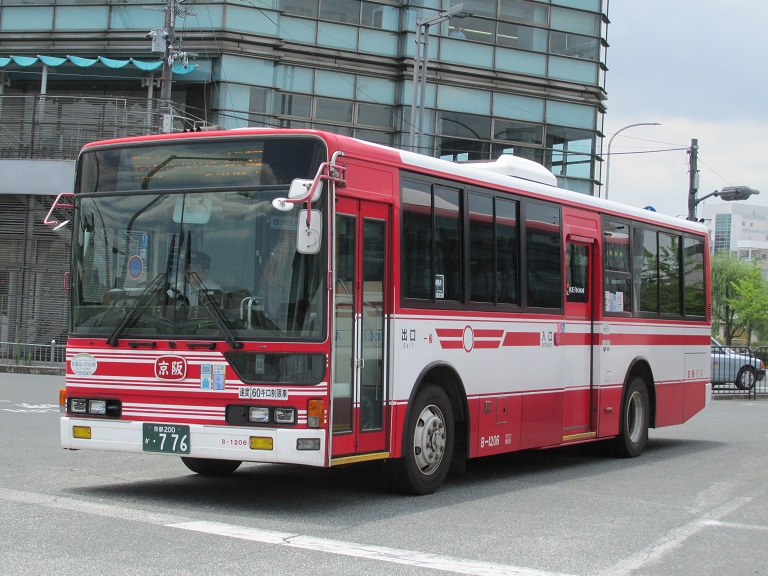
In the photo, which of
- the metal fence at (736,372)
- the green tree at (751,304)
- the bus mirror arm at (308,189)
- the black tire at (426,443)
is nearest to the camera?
the bus mirror arm at (308,189)

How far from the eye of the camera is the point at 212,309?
30.3 ft

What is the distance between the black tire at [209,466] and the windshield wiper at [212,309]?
2.59 meters

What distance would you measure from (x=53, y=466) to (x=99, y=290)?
2.69m

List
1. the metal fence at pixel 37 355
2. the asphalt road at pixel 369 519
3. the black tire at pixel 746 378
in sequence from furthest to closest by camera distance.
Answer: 1. the black tire at pixel 746 378
2. the metal fence at pixel 37 355
3. the asphalt road at pixel 369 519

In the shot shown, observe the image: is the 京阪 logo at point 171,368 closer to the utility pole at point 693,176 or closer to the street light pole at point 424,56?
the street light pole at point 424,56

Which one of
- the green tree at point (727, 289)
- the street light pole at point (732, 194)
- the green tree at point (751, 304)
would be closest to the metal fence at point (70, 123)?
the street light pole at point (732, 194)

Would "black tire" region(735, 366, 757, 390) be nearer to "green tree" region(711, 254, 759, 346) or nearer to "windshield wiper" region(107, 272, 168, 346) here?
"windshield wiper" region(107, 272, 168, 346)

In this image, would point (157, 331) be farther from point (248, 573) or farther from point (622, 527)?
point (622, 527)

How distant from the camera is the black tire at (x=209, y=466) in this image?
1133cm

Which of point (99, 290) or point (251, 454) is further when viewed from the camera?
point (99, 290)

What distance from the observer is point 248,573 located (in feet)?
21.9

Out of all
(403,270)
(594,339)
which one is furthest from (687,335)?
(403,270)

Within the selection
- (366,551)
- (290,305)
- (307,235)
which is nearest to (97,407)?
(290,305)

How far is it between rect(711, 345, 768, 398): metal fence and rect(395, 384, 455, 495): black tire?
2368 centimetres
